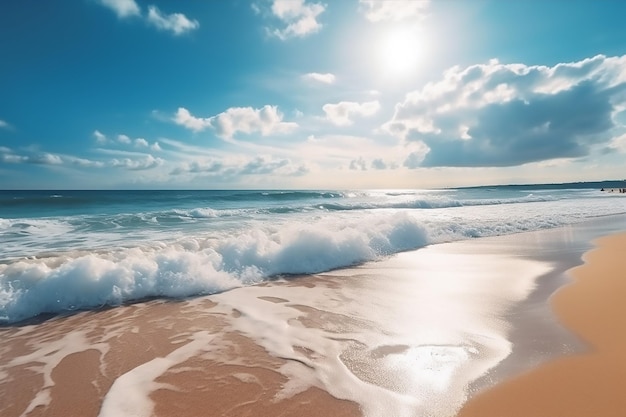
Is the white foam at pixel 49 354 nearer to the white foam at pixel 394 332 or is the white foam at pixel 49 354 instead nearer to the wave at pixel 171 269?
the wave at pixel 171 269

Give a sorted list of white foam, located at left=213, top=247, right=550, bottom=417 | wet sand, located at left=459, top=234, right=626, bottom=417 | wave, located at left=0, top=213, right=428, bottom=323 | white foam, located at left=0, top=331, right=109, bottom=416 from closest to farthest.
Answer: wet sand, located at left=459, top=234, right=626, bottom=417 → white foam, located at left=213, top=247, right=550, bottom=417 → white foam, located at left=0, top=331, right=109, bottom=416 → wave, located at left=0, top=213, right=428, bottom=323

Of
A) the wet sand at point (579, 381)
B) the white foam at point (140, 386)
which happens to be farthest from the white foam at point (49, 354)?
the wet sand at point (579, 381)

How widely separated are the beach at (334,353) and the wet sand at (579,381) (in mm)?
16

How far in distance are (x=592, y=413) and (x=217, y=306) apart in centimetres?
499

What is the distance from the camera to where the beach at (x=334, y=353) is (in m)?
3.05

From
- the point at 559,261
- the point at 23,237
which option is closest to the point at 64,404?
the point at 559,261

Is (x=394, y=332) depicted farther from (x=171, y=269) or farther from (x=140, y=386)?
(x=171, y=269)

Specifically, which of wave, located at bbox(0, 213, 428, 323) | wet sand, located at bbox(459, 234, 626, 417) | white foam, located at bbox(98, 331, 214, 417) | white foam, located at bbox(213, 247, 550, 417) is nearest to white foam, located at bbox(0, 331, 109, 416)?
white foam, located at bbox(98, 331, 214, 417)

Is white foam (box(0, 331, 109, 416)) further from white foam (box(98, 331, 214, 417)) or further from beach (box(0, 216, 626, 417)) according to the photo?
white foam (box(98, 331, 214, 417))

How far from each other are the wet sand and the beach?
0.02 meters

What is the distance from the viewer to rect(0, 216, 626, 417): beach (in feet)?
10.00

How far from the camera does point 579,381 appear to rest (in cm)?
315

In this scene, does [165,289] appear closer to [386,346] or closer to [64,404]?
[64,404]

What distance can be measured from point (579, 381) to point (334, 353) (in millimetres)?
2413
